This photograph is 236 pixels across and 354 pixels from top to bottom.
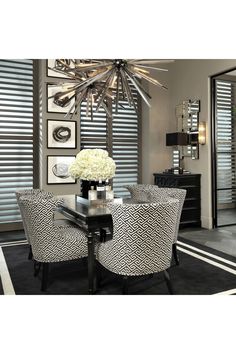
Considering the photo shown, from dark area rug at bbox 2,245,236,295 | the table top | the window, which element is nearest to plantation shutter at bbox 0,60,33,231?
the window

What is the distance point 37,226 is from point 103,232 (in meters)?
0.61

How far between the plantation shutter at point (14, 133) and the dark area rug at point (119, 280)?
1808mm

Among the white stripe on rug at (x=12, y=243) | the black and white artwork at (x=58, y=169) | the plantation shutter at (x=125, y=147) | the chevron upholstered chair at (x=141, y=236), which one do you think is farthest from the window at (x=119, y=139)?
the chevron upholstered chair at (x=141, y=236)

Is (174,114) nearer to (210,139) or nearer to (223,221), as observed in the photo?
(210,139)

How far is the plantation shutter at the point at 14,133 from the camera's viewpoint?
206 inches

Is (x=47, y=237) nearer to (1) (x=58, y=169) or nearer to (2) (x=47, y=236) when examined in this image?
(2) (x=47, y=236)

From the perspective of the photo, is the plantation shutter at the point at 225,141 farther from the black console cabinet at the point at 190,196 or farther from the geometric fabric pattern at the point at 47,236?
the geometric fabric pattern at the point at 47,236

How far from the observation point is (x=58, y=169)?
5.35 meters

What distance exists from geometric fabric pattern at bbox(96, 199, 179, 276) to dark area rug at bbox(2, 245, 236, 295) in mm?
471

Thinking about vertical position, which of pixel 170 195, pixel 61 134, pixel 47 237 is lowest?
pixel 47 237

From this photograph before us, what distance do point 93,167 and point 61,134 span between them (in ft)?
7.61

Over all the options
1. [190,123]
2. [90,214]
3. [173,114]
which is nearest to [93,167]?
[90,214]

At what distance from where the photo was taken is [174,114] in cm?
632
